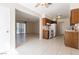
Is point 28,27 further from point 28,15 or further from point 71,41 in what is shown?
point 71,41

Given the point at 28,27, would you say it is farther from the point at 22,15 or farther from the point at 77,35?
the point at 77,35

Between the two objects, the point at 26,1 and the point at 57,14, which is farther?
the point at 57,14

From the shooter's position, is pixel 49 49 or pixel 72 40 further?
pixel 72 40

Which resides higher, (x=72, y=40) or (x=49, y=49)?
(x=72, y=40)

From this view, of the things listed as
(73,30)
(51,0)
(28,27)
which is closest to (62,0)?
(51,0)

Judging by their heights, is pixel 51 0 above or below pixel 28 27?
above

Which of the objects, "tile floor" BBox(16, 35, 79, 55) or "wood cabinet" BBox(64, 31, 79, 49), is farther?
"wood cabinet" BBox(64, 31, 79, 49)

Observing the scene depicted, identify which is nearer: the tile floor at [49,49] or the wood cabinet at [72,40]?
the tile floor at [49,49]

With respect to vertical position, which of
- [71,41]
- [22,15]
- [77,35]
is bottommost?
[71,41]

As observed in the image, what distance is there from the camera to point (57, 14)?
222 centimetres
